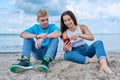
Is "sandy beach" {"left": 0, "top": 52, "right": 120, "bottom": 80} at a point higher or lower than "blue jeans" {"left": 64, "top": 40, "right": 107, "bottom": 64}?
lower

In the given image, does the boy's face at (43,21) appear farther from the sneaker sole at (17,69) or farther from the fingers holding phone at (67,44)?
the sneaker sole at (17,69)

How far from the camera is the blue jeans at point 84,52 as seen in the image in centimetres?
501

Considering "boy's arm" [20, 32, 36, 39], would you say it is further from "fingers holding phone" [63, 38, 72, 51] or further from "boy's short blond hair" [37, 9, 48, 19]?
"fingers holding phone" [63, 38, 72, 51]

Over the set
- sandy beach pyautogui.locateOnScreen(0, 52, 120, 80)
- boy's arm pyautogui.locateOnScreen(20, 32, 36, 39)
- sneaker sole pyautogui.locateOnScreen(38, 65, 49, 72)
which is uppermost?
boy's arm pyautogui.locateOnScreen(20, 32, 36, 39)

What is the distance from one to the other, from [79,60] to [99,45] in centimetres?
49

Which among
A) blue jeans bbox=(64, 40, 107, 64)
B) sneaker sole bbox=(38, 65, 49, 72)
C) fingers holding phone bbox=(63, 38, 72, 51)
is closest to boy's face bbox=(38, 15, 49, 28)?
fingers holding phone bbox=(63, 38, 72, 51)

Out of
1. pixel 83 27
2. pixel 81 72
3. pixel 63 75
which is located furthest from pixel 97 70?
pixel 83 27

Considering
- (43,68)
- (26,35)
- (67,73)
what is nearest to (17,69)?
(43,68)

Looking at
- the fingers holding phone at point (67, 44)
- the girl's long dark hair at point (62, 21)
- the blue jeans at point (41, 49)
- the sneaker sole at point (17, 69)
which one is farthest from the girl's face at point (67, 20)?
the sneaker sole at point (17, 69)

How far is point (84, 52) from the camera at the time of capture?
5520 mm

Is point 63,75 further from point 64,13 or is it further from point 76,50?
point 64,13

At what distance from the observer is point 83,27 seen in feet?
18.3

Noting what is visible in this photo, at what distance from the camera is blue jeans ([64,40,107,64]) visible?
5.01 metres

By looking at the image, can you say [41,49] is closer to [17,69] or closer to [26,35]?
[26,35]
